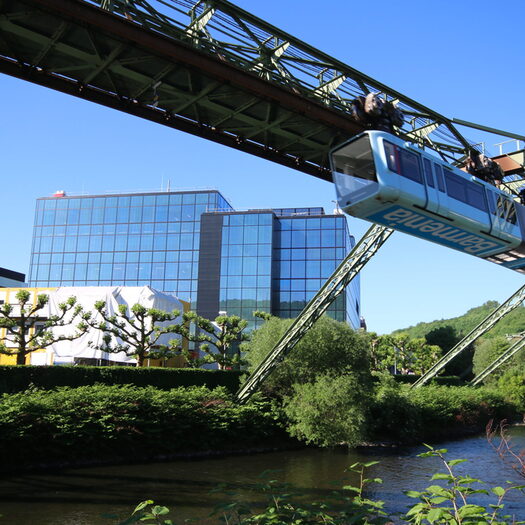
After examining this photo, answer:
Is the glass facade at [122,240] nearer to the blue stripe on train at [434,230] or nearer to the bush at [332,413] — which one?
the bush at [332,413]

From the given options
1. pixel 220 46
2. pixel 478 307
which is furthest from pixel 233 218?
pixel 478 307

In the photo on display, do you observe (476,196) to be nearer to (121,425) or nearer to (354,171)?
(354,171)

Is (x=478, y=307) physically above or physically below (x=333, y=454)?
above

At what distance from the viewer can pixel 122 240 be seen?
8344cm

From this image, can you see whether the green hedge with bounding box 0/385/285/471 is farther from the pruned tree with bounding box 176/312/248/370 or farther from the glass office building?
the glass office building

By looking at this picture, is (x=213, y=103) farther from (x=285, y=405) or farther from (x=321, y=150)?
(x=285, y=405)

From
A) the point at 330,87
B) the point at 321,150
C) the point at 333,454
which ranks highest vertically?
the point at 330,87

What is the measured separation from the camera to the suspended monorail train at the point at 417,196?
527 inches

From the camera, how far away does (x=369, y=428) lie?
3112cm

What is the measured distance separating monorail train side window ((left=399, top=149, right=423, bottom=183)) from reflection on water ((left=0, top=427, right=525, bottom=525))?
8.92 m

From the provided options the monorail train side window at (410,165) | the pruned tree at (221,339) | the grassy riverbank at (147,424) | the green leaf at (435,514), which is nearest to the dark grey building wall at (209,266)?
the pruned tree at (221,339)

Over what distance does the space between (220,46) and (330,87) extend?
4485 mm

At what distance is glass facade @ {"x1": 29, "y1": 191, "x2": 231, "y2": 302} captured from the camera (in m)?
80.3

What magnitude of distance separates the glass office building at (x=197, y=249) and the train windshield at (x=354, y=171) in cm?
5617
